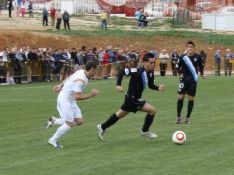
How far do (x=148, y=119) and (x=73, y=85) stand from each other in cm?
240

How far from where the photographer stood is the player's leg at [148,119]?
1647cm

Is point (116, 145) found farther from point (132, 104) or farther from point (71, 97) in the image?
point (71, 97)

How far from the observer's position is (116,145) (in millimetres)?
15781

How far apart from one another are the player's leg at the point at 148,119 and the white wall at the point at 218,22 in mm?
54639

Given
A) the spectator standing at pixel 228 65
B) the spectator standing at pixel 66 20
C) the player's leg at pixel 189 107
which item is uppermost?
the spectator standing at pixel 66 20

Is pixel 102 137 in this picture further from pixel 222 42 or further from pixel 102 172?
pixel 222 42

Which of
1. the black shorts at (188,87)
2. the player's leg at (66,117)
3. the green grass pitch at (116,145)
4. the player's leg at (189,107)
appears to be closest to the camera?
→ the green grass pitch at (116,145)

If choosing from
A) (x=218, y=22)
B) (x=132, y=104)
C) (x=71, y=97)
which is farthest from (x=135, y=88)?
(x=218, y=22)

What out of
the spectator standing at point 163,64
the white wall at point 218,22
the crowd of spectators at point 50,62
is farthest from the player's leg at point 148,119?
the white wall at point 218,22

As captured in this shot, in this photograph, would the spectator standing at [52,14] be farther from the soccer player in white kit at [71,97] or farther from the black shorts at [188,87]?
the soccer player in white kit at [71,97]

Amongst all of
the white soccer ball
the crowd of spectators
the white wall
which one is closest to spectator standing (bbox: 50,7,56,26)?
the crowd of spectators

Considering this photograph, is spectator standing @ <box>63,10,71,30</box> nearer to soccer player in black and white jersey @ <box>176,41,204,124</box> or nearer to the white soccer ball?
soccer player in black and white jersey @ <box>176,41,204,124</box>

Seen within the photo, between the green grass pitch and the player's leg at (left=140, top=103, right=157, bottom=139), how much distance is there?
171 mm

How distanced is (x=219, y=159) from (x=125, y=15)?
62.9 metres
